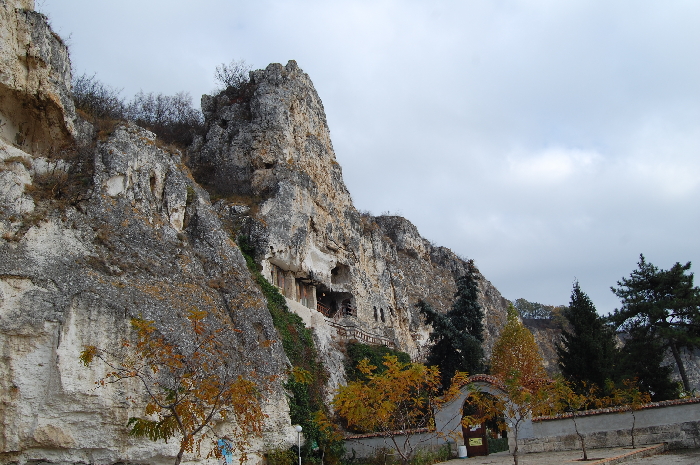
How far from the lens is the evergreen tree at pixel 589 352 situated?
28609mm

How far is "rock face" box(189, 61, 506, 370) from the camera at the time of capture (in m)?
29.5

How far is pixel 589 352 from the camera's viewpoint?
29172mm

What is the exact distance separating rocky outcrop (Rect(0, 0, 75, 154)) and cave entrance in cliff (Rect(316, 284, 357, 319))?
1809 cm

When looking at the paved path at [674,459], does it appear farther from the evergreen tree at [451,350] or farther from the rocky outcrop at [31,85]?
the rocky outcrop at [31,85]

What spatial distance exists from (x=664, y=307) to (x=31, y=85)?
2912cm

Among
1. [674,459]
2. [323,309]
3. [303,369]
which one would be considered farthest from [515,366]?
[674,459]

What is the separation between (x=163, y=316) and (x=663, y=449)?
57.9 feet

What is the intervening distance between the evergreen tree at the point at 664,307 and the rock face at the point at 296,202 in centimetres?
1473

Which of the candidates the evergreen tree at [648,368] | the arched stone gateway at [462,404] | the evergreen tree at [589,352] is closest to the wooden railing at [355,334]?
the arched stone gateway at [462,404]

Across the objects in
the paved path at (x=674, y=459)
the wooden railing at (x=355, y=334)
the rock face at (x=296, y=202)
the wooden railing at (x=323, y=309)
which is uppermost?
the rock face at (x=296, y=202)

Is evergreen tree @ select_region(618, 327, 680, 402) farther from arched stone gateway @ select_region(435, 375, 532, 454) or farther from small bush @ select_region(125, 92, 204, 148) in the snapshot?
small bush @ select_region(125, 92, 204, 148)

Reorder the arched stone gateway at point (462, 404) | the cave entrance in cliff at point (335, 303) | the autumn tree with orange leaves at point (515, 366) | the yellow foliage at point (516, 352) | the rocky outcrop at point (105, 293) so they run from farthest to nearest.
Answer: the yellow foliage at point (516, 352) < the cave entrance in cliff at point (335, 303) < the arched stone gateway at point (462, 404) < the autumn tree with orange leaves at point (515, 366) < the rocky outcrop at point (105, 293)

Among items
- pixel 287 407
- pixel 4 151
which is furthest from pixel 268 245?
pixel 4 151

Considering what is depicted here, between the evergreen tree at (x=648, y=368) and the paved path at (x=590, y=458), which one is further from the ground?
the evergreen tree at (x=648, y=368)
